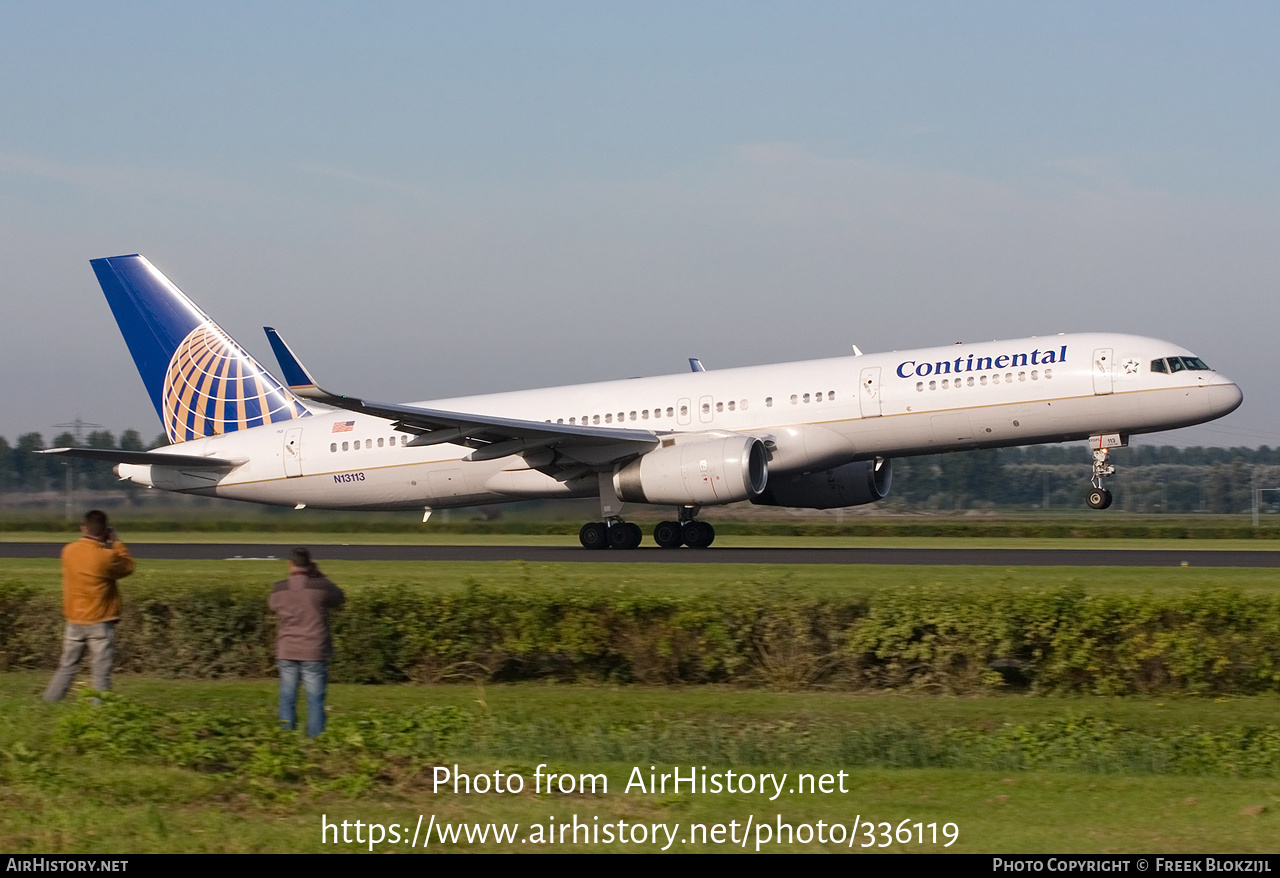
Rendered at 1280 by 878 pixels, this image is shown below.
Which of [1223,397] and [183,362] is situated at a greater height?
[183,362]

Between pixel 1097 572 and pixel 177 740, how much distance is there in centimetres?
1735

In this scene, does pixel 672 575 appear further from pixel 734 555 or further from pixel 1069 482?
pixel 1069 482

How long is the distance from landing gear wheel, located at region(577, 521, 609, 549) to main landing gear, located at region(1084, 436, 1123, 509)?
11.0m

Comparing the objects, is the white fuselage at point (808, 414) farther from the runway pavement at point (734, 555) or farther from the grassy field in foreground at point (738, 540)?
the grassy field in foreground at point (738, 540)

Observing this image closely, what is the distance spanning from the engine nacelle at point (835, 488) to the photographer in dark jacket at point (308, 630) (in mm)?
23437

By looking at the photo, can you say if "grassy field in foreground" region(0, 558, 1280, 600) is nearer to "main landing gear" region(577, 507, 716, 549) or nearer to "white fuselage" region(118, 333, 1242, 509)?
"main landing gear" region(577, 507, 716, 549)

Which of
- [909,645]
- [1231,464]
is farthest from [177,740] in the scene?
[1231,464]

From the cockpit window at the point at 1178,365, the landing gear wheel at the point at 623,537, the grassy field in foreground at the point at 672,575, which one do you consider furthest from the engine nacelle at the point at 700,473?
the cockpit window at the point at 1178,365

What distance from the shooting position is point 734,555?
97.5ft

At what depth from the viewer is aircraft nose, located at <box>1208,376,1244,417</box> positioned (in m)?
30.2

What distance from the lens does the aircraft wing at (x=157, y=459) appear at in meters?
34.3

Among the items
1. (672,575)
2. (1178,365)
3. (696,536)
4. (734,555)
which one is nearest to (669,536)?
(696,536)

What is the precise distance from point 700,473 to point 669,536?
297 cm

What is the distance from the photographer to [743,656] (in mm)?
15258
